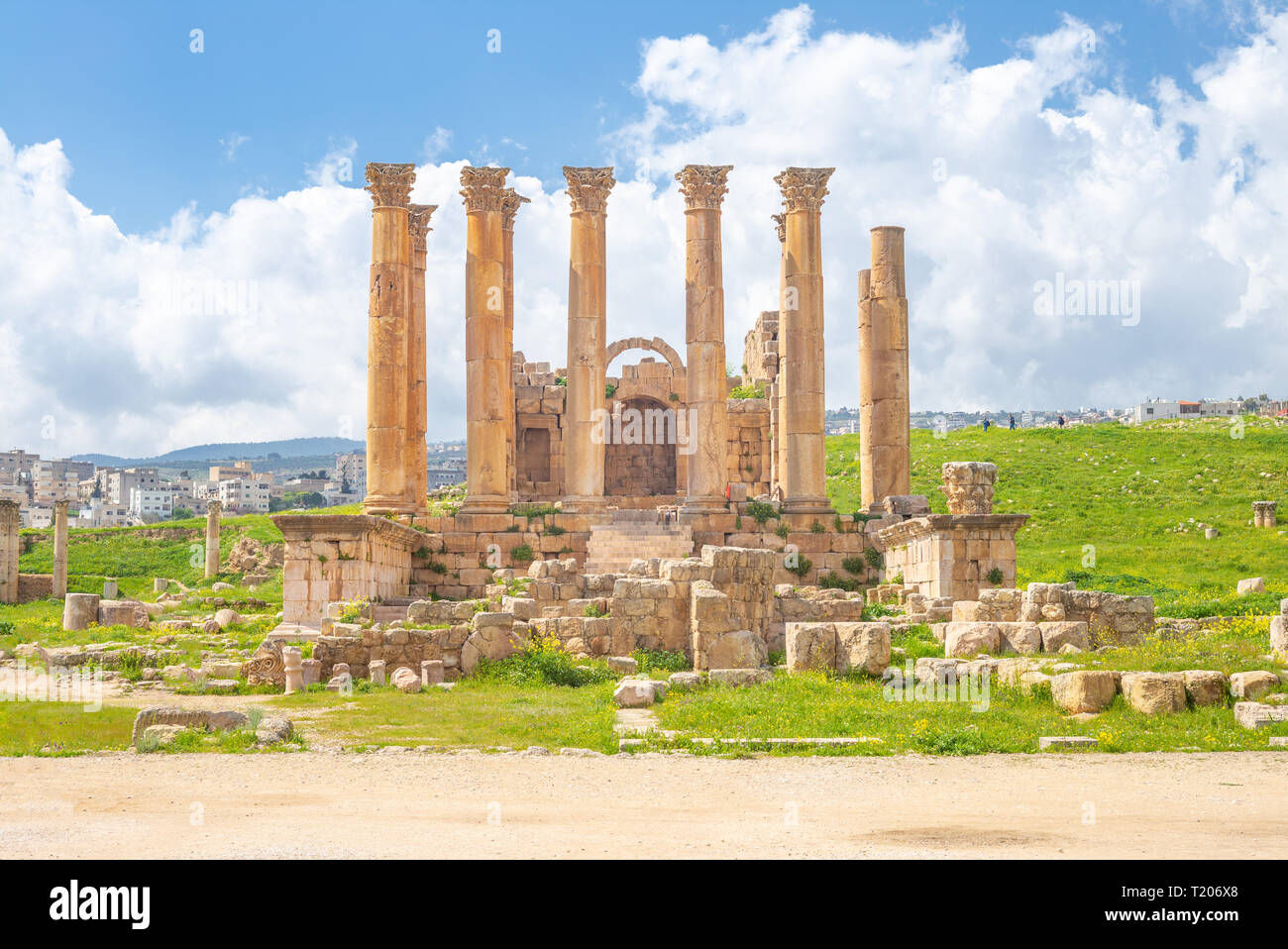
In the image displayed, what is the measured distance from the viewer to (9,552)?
136 feet

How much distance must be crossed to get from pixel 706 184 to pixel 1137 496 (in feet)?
77.3

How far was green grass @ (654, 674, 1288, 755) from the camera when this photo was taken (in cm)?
1314

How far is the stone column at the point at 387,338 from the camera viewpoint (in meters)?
31.4

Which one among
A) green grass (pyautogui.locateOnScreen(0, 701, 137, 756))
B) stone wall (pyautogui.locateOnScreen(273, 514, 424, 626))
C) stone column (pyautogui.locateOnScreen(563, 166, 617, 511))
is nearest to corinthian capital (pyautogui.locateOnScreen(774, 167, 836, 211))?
stone column (pyautogui.locateOnScreen(563, 166, 617, 511))

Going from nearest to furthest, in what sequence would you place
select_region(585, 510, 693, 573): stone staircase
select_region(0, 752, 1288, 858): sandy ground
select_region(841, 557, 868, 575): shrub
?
select_region(0, 752, 1288, 858): sandy ground < select_region(585, 510, 693, 573): stone staircase < select_region(841, 557, 868, 575): shrub

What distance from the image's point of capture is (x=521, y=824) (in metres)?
9.23

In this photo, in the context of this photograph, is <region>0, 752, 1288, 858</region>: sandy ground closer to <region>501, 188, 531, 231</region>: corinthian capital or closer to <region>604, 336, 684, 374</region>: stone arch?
<region>501, 188, 531, 231</region>: corinthian capital

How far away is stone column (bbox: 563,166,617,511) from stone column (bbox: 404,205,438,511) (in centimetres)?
521

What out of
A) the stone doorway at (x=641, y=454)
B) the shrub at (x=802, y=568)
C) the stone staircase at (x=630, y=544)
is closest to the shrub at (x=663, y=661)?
the stone staircase at (x=630, y=544)

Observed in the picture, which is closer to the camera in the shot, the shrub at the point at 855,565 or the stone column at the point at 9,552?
the shrub at the point at 855,565

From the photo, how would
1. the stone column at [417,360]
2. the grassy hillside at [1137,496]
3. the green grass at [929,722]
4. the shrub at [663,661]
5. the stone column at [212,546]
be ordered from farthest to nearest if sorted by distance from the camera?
the stone column at [212,546], the stone column at [417,360], the grassy hillside at [1137,496], the shrub at [663,661], the green grass at [929,722]

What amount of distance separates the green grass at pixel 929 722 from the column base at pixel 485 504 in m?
14.8

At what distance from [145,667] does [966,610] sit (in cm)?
1327

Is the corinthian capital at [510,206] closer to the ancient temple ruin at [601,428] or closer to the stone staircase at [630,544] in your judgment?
the ancient temple ruin at [601,428]
